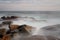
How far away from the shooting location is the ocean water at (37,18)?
965 mm

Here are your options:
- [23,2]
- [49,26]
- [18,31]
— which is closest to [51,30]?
[49,26]

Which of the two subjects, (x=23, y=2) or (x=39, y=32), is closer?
(x=39, y=32)

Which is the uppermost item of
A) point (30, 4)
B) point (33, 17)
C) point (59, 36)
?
point (30, 4)

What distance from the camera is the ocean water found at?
96cm

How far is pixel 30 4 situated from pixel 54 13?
25 centimetres

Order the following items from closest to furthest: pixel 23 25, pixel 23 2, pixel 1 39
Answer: pixel 1 39 < pixel 23 25 < pixel 23 2

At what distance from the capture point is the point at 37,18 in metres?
1.00

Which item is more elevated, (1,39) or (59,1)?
(59,1)

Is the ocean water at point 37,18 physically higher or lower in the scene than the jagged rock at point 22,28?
higher

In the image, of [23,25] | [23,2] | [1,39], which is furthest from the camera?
[23,2]

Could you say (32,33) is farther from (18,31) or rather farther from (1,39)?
(1,39)

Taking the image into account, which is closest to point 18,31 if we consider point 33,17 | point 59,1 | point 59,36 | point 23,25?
point 23,25

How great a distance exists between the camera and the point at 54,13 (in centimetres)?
101

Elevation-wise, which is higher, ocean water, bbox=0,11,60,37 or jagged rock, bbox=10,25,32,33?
ocean water, bbox=0,11,60,37
